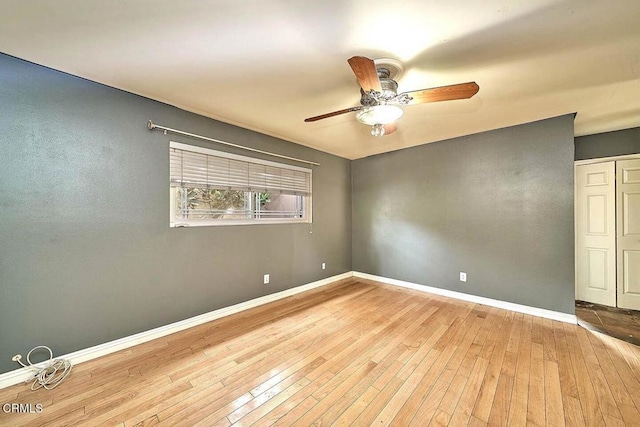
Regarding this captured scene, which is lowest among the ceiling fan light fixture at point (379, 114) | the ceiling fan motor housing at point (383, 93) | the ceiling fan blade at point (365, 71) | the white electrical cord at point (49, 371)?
the white electrical cord at point (49, 371)

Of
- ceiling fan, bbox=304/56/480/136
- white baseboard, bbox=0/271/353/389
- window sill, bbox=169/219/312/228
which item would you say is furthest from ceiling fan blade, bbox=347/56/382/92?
white baseboard, bbox=0/271/353/389

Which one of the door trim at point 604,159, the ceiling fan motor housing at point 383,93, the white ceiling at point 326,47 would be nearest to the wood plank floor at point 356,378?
the ceiling fan motor housing at point 383,93

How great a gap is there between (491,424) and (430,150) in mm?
3407

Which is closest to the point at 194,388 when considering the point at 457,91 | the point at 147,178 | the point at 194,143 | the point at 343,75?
the point at 147,178

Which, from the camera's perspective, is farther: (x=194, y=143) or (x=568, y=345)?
(x=194, y=143)

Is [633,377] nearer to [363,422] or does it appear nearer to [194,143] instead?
[363,422]

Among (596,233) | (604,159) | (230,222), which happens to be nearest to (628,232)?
(596,233)

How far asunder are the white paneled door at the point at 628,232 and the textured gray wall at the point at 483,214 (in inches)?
42.6

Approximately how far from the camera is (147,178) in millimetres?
2373

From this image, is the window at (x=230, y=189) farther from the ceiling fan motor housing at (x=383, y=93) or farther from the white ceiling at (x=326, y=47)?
the ceiling fan motor housing at (x=383, y=93)

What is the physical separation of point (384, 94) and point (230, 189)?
2.09 m

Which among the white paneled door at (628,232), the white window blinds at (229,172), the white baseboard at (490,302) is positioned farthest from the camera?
the white paneled door at (628,232)

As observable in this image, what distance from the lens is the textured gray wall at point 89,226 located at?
1782 mm

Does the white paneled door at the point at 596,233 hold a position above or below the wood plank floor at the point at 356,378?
above
